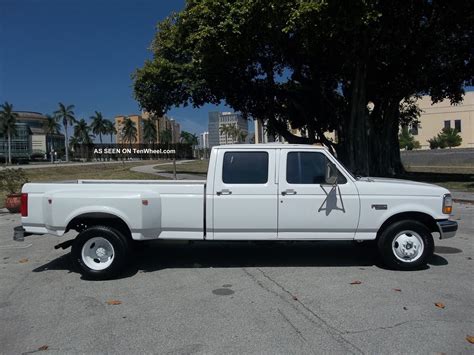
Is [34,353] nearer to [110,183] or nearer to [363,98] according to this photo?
[110,183]

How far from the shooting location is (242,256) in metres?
8.09

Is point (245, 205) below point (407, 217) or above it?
above

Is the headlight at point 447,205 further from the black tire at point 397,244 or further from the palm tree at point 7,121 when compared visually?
the palm tree at point 7,121

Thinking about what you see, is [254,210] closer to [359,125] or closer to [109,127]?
[359,125]

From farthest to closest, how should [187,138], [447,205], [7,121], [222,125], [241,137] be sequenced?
[187,138]
[222,125]
[7,121]
[241,137]
[447,205]

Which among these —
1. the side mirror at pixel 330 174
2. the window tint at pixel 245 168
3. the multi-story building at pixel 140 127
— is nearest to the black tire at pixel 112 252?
the window tint at pixel 245 168

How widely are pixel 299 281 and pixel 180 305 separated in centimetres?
172

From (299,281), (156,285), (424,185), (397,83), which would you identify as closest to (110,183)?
(156,285)

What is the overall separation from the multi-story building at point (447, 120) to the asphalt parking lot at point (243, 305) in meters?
105

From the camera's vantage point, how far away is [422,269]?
7.02 meters

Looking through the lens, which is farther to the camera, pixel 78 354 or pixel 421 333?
pixel 421 333

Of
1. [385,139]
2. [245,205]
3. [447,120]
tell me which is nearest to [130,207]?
[245,205]

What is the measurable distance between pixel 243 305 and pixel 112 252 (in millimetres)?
2254

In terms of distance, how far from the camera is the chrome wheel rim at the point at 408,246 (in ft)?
22.7
